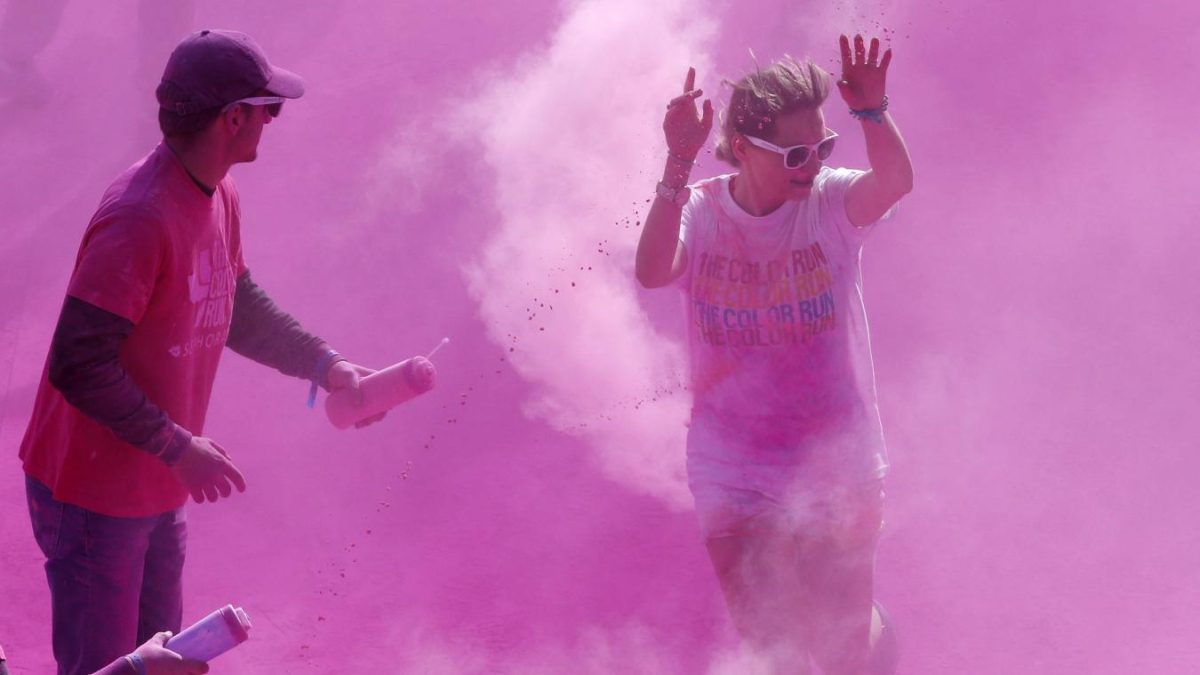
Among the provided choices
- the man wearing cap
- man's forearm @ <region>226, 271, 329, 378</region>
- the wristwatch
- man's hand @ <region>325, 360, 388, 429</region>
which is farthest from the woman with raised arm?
the man wearing cap

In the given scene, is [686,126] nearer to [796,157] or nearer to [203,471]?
[796,157]

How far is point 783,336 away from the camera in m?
3.19

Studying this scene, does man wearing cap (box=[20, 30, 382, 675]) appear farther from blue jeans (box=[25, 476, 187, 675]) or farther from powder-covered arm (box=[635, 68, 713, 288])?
powder-covered arm (box=[635, 68, 713, 288])

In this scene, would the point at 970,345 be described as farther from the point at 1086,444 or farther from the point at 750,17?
the point at 750,17

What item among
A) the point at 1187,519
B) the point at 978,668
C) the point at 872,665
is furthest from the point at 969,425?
the point at 872,665

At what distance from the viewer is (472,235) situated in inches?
250

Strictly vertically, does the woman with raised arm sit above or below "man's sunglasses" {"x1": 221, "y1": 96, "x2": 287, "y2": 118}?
below

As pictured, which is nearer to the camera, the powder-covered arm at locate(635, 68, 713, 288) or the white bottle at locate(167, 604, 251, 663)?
the white bottle at locate(167, 604, 251, 663)

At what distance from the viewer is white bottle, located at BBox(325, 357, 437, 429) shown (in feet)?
11.0

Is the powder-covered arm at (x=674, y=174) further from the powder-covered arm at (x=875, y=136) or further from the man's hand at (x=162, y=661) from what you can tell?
the man's hand at (x=162, y=661)

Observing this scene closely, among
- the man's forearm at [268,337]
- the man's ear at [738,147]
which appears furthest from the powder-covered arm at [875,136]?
the man's forearm at [268,337]

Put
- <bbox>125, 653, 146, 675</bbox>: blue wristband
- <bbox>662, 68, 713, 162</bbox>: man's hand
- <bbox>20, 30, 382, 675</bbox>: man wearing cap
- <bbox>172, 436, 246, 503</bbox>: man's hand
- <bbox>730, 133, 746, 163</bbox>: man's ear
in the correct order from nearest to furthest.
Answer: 1. <bbox>125, 653, 146, 675</bbox>: blue wristband
2. <bbox>20, 30, 382, 675</bbox>: man wearing cap
3. <bbox>172, 436, 246, 503</bbox>: man's hand
4. <bbox>662, 68, 713, 162</bbox>: man's hand
5. <bbox>730, 133, 746, 163</bbox>: man's ear

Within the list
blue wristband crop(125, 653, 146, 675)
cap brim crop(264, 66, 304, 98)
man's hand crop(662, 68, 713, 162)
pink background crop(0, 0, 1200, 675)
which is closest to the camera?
blue wristband crop(125, 653, 146, 675)

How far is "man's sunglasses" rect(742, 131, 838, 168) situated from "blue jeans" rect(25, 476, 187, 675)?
5.86 feet
